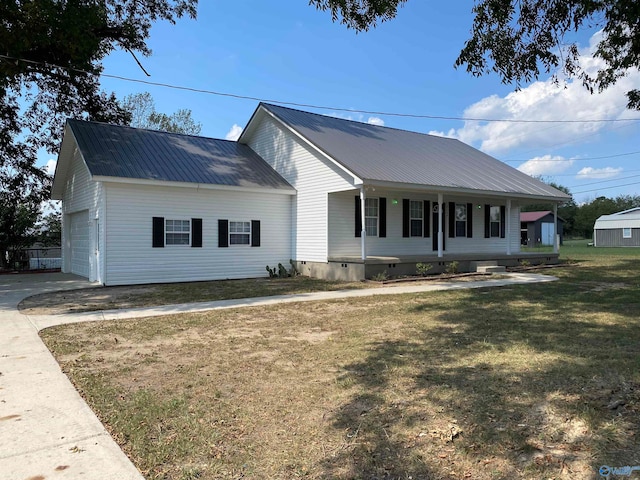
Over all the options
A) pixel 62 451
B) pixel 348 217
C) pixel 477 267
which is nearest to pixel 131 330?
pixel 62 451

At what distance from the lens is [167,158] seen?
52.7ft

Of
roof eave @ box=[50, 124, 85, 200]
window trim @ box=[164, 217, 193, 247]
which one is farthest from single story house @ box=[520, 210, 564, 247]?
roof eave @ box=[50, 124, 85, 200]

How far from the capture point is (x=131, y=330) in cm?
739

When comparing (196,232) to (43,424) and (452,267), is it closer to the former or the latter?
(452,267)

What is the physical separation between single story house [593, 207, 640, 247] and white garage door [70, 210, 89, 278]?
4867 centimetres

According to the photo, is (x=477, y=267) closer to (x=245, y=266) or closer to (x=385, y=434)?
(x=245, y=266)

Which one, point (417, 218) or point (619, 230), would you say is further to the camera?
point (619, 230)

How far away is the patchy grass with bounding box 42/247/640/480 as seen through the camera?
306 cm

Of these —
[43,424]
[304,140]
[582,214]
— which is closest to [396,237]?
[304,140]

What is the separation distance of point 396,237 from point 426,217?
191 cm

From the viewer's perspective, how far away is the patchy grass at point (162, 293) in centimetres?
1012

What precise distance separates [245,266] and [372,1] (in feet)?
34.6

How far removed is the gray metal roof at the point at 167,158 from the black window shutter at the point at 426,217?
5724mm

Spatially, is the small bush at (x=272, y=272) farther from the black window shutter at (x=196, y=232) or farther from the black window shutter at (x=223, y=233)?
the black window shutter at (x=196, y=232)
